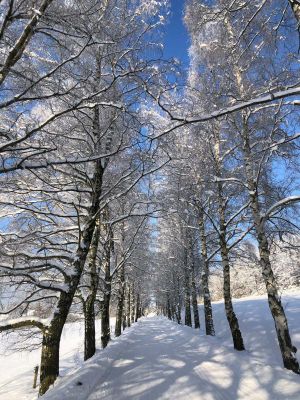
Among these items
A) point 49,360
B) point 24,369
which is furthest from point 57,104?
point 24,369

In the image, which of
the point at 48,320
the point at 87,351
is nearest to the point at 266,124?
the point at 48,320

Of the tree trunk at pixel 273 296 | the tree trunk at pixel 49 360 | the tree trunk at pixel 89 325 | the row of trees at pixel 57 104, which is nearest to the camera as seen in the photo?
the row of trees at pixel 57 104

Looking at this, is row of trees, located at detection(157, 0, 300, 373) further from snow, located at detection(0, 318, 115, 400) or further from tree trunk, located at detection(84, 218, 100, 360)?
snow, located at detection(0, 318, 115, 400)

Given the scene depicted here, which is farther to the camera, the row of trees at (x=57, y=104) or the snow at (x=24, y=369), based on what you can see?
the snow at (x=24, y=369)

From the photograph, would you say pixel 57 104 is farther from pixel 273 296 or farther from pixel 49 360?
pixel 273 296

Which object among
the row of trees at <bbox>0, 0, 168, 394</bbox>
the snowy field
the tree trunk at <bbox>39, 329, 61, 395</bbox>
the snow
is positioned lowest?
the snow

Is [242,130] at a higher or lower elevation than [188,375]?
higher

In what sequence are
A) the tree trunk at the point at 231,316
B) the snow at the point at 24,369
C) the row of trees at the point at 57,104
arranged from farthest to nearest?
the snow at the point at 24,369 < the tree trunk at the point at 231,316 < the row of trees at the point at 57,104

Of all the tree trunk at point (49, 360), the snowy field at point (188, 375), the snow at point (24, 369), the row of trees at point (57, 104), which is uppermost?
the row of trees at point (57, 104)

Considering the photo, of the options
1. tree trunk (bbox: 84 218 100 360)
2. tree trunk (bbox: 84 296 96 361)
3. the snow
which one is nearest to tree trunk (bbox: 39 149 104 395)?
the snow

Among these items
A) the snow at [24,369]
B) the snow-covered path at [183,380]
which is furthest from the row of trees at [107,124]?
the snow at [24,369]

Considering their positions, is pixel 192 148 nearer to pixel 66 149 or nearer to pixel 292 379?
pixel 66 149

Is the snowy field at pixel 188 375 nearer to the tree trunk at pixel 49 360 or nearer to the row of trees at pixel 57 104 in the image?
the tree trunk at pixel 49 360

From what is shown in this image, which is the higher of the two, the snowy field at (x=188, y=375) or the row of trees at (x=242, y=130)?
the row of trees at (x=242, y=130)
